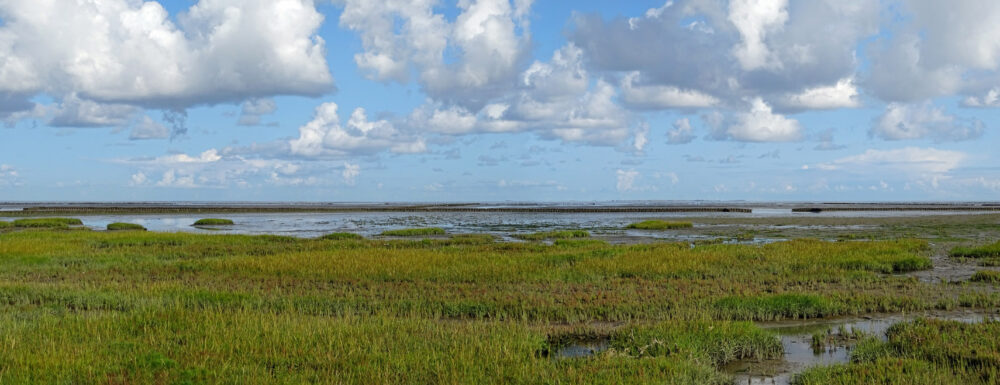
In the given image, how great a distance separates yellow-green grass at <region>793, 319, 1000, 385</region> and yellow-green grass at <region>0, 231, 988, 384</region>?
146 cm

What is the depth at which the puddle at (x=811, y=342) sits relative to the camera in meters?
10.8

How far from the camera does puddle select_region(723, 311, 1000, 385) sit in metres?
10.8

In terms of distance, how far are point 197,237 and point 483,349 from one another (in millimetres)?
33144

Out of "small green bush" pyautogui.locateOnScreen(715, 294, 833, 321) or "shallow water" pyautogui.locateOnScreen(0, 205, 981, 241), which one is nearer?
"small green bush" pyautogui.locateOnScreen(715, 294, 833, 321)

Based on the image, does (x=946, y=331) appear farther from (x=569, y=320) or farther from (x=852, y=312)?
(x=569, y=320)

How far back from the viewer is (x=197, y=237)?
39812 millimetres

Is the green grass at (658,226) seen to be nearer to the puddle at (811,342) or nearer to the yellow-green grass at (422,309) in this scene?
the yellow-green grass at (422,309)

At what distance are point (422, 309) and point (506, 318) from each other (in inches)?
90.0

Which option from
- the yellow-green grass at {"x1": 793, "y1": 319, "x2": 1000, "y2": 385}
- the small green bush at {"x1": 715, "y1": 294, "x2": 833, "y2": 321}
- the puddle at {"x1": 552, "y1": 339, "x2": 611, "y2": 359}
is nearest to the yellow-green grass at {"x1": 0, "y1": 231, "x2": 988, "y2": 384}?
the small green bush at {"x1": 715, "y1": 294, "x2": 833, "y2": 321}

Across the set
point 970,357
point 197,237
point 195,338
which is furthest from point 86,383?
point 197,237

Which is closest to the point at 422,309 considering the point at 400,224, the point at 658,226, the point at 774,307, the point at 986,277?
the point at 774,307

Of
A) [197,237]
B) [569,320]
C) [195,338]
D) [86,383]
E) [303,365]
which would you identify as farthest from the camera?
[197,237]

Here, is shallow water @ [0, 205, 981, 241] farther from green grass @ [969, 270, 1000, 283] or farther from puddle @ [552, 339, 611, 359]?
puddle @ [552, 339, 611, 359]

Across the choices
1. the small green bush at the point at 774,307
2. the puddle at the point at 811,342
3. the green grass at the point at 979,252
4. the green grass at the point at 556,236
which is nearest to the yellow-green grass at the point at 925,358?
the puddle at the point at 811,342
